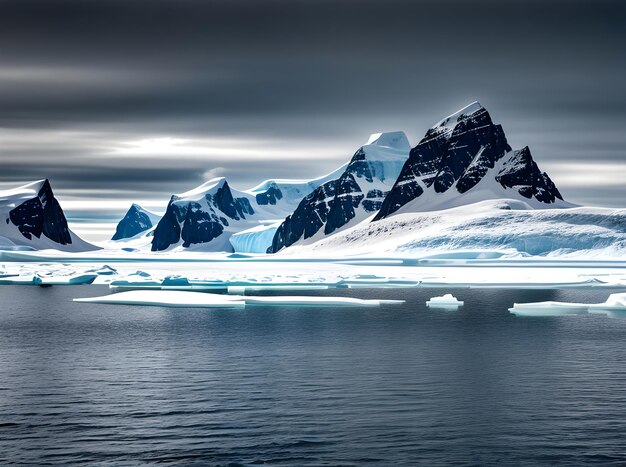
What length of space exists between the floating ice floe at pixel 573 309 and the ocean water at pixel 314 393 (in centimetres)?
516

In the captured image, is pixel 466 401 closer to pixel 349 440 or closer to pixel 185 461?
pixel 349 440

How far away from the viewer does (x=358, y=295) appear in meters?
102

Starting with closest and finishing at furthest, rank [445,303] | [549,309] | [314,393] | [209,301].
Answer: [314,393]
[549,309]
[209,301]
[445,303]

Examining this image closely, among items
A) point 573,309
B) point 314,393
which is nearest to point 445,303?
point 573,309

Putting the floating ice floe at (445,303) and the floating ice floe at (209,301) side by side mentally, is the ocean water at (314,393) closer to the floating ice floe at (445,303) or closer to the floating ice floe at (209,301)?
the floating ice floe at (209,301)

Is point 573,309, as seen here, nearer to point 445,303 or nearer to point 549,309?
point 549,309

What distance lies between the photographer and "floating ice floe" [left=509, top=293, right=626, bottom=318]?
69125 millimetres

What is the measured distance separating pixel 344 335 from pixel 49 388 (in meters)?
23.8

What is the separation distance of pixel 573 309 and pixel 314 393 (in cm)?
4080

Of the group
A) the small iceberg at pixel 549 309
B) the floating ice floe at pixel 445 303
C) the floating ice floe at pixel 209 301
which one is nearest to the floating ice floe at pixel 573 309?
the small iceberg at pixel 549 309

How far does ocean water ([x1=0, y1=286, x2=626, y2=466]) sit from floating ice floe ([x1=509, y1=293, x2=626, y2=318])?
16.9 ft

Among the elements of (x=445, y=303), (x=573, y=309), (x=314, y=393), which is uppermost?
(x=314, y=393)

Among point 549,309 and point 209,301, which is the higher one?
point 209,301

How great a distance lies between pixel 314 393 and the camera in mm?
34562
